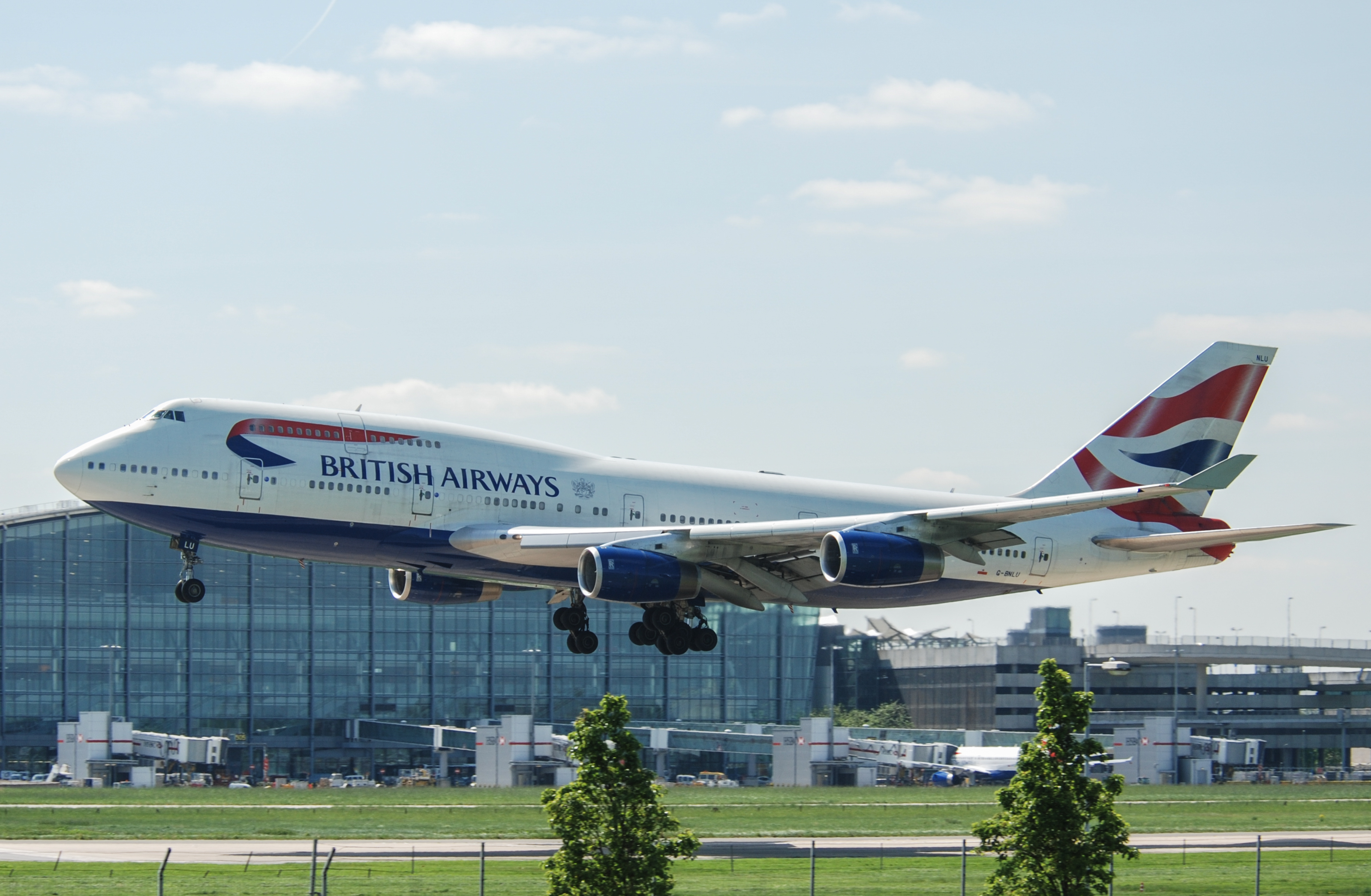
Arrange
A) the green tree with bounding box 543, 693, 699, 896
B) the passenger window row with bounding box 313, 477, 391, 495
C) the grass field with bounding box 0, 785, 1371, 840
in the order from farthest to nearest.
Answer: the grass field with bounding box 0, 785, 1371, 840
the passenger window row with bounding box 313, 477, 391, 495
the green tree with bounding box 543, 693, 699, 896

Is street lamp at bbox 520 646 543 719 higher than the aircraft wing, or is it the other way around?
the aircraft wing

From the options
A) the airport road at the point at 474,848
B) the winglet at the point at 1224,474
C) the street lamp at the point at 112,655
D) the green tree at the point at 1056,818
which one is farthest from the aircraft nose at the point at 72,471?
the street lamp at the point at 112,655

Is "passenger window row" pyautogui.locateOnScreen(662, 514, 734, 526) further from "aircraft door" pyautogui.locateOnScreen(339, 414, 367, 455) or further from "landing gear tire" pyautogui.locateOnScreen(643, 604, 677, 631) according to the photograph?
"aircraft door" pyautogui.locateOnScreen(339, 414, 367, 455)

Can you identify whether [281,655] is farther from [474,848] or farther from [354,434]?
[354,434]

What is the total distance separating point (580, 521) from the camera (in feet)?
161

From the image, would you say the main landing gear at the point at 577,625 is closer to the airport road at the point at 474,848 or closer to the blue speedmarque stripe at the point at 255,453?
the airport road at the point at 474,848

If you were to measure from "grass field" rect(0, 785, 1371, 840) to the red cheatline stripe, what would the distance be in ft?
59.0

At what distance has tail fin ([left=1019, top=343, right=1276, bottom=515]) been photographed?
5794 cm

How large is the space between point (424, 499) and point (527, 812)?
92.2ft

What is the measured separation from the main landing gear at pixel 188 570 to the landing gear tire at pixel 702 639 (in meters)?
15.0

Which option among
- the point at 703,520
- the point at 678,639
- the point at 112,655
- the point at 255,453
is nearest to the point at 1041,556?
the point at 703,520


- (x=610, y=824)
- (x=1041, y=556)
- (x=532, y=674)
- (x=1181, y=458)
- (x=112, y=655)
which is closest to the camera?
(x=610, y=824)

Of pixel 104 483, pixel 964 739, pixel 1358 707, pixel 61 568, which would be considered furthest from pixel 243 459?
pixel 1358 707

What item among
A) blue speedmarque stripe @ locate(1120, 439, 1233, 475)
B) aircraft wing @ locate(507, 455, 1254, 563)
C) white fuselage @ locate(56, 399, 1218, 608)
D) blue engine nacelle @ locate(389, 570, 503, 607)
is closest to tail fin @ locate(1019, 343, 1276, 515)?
blue speedmarque stripe @ locate(1120, 439, 1233, 475)
